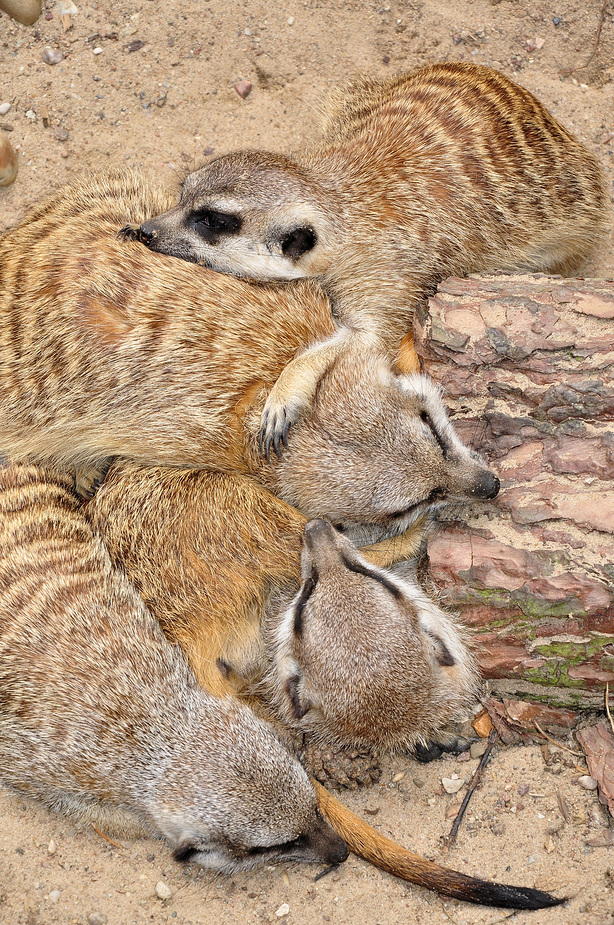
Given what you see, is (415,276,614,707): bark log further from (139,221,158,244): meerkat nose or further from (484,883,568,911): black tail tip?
(139,221,158,244): meerkat nose

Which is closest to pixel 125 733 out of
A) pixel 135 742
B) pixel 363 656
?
pixel 135 742

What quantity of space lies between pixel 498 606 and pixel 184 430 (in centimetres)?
141

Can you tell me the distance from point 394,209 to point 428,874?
8.70ft

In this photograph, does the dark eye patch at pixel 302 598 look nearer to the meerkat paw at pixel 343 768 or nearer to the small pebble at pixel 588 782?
the meerkat paw at pixel 343 768

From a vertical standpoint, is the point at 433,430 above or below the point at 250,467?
above

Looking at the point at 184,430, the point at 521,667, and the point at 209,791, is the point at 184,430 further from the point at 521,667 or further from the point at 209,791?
the point at 521,667

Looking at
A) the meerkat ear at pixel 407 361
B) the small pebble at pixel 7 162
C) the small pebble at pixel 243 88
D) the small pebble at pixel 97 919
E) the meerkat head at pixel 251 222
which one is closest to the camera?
the small pebble at pixel 97 919

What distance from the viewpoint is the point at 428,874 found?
2.83m

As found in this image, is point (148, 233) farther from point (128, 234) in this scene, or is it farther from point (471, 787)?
point (471, 787)

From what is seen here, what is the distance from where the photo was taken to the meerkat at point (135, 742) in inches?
111

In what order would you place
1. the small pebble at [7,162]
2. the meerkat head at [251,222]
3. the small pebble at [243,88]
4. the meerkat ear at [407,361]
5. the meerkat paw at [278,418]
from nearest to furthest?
the meerkat paw at [278,418], the meerkat ear at [407,361], the meerkat head at [251,222], the small pebble at [7,162], the small pebble at [243,88]

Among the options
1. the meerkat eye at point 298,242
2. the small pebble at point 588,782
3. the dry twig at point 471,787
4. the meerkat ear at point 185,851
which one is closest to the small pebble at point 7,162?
the meerkat eye at point 298,242

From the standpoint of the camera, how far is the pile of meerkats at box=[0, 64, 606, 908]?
289 cm

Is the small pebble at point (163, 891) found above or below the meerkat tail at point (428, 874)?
below
